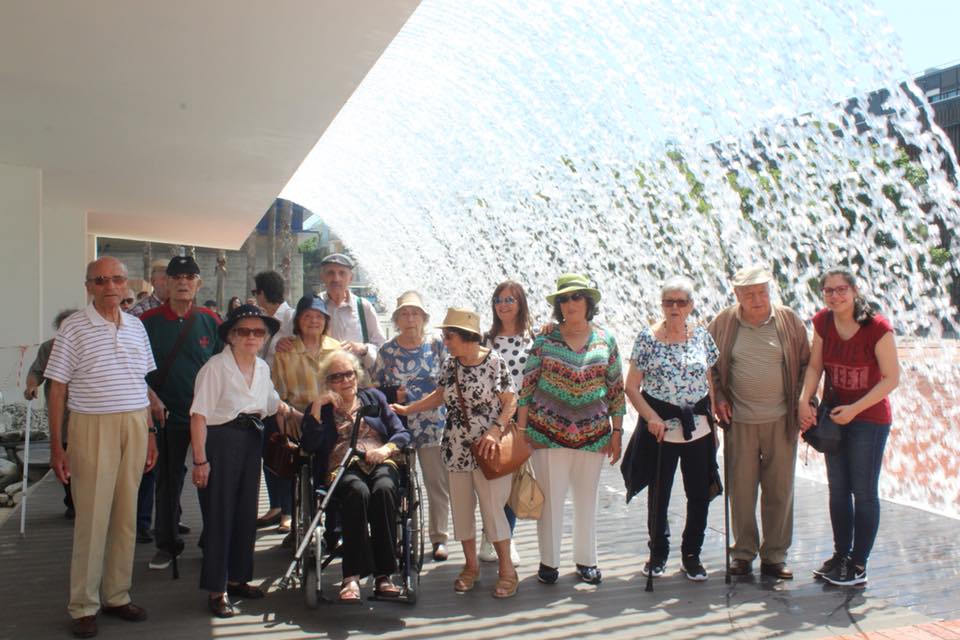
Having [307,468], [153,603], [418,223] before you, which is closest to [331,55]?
[307,468]

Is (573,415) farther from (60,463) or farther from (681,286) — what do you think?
(60,463)

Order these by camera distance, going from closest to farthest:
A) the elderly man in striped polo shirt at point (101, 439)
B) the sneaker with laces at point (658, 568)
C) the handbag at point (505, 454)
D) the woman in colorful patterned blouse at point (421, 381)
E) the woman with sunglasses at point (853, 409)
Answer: the elderly man in striped polo shirt at point (101, 439), the woman with sunglasses at point (853, 409), the handbag at point (505, 454), the sneaker with laces at point (658, 568), the woman in colorful patterned blouse at point (421, 381)

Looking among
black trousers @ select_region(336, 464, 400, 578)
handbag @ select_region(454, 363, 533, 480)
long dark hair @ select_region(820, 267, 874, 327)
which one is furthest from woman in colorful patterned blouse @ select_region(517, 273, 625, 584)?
long dark hair @ select_region(820, 267, 874, 327)

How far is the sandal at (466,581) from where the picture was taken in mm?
4723

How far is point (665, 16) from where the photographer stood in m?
9.83

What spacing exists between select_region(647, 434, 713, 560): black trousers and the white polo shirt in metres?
2.28

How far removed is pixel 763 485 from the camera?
4.98m

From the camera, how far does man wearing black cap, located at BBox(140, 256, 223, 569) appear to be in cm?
527

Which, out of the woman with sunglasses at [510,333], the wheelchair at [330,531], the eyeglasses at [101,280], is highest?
the eyeglasses at [101,280]

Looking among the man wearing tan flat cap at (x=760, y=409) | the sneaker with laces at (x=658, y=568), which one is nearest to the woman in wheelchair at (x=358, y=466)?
the sneaker with laces at (x=658, y=568)

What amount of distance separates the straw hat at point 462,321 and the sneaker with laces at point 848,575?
2.33 metres

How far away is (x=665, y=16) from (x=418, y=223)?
689 cm

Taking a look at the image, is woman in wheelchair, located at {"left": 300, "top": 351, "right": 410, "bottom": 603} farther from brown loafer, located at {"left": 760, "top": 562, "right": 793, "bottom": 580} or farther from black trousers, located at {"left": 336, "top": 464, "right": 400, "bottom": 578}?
brown loafer, located at {"left": 760, "top": 562, "right": 793, "bottom": 580}

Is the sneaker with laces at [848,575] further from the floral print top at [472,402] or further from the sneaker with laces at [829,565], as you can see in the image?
the floral print top at [472,402]
